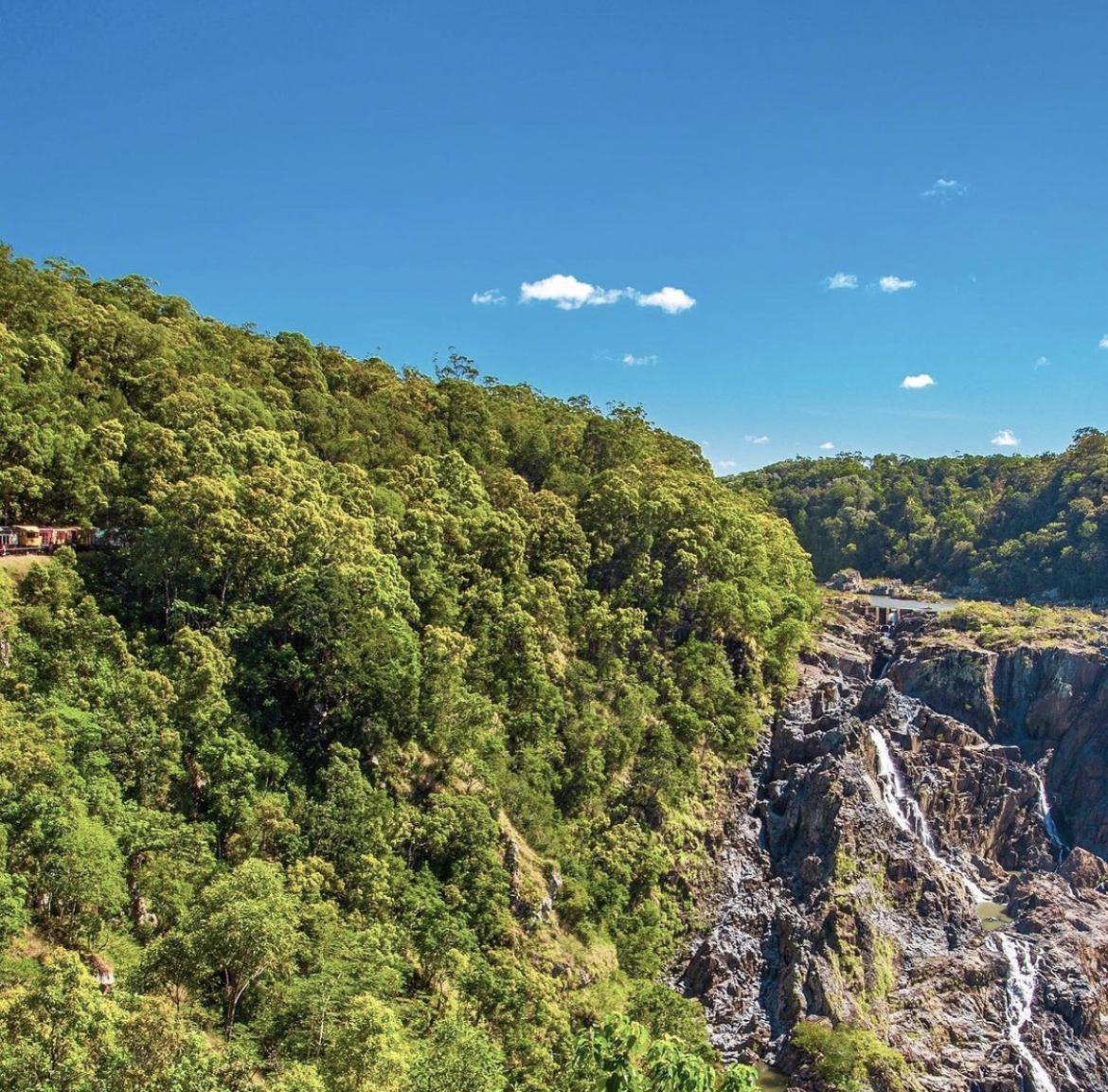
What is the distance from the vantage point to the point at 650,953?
35031mm

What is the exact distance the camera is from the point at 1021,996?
35500mm

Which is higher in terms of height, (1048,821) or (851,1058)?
(1048,821)

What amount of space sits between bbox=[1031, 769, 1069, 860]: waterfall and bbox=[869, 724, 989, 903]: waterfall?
25.1 feet

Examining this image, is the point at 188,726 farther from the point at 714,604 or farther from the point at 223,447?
the point at 714,604

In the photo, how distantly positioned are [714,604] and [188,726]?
29392mm

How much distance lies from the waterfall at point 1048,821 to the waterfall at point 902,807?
7.66 metres

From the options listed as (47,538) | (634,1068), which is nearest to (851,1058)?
(634,1068)

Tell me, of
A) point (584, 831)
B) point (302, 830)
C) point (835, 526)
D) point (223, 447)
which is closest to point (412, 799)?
point (302, 830)

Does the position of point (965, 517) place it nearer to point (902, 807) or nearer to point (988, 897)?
point (902, 807)

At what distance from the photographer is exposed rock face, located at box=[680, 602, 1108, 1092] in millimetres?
33469


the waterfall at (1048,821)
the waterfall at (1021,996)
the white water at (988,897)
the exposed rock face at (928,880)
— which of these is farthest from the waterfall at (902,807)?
the waterfall at (1048,821)

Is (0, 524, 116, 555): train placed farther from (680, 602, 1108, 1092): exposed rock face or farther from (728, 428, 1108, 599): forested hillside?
(728, 428, 1108, 599): forested hillside

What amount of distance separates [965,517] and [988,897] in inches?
2455

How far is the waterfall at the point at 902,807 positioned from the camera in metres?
44.6
